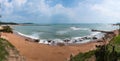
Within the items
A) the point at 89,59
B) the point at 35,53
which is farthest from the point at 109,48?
the point at 35,53

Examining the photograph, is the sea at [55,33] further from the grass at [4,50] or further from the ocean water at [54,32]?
the grass at [4,50]

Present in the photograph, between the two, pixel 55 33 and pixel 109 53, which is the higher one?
pixel 109 53

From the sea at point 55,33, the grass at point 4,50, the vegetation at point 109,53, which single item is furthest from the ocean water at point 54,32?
the vegetation at point 109,53

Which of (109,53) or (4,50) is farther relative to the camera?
(4,50)

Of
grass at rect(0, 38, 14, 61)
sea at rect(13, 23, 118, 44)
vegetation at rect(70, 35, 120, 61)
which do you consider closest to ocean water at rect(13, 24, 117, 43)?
sea at rect(13, 23, 118, 44)

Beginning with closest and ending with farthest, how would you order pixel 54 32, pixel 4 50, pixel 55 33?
pixel 4 50, pixel 55 33, pixel 54 32

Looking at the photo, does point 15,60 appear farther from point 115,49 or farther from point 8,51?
point 115,49

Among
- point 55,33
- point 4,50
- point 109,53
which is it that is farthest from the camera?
point 55,33

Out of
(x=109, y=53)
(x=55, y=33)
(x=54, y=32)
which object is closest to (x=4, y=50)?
(x=109, y=53)

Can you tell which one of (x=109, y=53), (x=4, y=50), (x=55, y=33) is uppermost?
(x=109, y=53)

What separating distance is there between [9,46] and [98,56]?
5.44m

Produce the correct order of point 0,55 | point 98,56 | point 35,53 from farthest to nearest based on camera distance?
point 35,53
point 0,55
point 98,56

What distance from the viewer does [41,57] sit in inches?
1016

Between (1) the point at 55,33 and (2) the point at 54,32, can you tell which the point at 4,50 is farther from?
(2) the point at 54,32
